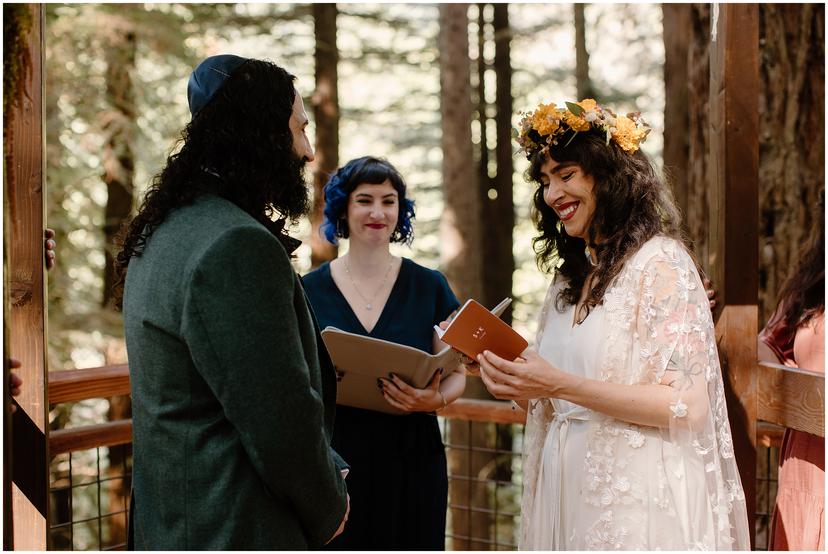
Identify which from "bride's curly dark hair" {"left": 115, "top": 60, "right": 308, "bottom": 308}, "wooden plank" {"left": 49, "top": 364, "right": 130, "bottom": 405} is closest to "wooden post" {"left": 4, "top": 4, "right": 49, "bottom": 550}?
"wooden plank" {"left": 49, "top": 364, "right": 130, "bottom": 405}

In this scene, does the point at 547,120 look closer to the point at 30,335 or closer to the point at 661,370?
the point at 661,370

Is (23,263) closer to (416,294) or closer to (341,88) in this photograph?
(416,294)

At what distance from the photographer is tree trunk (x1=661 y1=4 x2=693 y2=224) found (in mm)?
6258

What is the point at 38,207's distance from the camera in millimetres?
2008

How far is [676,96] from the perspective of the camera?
20.7 feet

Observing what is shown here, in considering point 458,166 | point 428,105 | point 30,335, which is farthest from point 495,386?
point 428,105

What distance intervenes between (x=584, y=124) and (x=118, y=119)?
6405mm

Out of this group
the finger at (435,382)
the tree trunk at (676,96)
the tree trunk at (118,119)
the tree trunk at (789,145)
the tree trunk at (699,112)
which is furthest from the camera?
the tree trunk at (118,119)

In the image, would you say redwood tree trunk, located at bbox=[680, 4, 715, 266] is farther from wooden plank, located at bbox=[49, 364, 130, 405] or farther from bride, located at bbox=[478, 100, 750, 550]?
wooden plank, located at bbox=[49, 364, 130, 405]

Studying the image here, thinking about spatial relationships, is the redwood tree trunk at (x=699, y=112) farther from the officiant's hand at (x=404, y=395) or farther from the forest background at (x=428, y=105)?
the officiant's hand at (x=404, y=395)

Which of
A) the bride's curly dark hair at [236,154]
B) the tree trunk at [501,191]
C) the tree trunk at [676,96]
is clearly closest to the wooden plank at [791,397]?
the bride's curly dark hair at [236,154]

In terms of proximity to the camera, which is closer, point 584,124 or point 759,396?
point 584,124

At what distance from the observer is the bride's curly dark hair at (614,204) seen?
2209 millimetres

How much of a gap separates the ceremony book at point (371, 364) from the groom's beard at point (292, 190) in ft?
2.50
